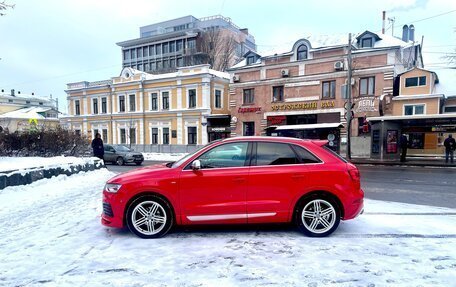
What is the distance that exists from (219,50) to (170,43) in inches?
969

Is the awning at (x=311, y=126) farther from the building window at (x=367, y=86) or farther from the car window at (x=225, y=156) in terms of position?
the car window at (x=225, y=156)

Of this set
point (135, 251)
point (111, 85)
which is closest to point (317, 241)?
point (135, 251)

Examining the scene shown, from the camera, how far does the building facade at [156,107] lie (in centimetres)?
3206

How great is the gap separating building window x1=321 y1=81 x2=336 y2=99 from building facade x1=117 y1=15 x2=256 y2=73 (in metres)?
38.5

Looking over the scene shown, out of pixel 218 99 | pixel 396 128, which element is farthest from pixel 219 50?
pixel 396 128

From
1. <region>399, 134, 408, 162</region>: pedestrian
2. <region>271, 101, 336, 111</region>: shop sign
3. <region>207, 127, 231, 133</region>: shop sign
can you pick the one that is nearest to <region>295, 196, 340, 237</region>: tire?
<region>399, 134, 408, 162</region>: pedestrian

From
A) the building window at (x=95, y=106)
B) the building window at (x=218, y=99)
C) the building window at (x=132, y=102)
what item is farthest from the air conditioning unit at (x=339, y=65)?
the building window at (x=95, y=106)

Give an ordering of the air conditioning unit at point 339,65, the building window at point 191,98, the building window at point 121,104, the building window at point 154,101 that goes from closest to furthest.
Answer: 1. the air conditioning unit at point 339,65
2. the building window at point 191,98
3. the building window at point 154,101
4. the building window at point 121,104

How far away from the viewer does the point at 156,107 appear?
1388 inches

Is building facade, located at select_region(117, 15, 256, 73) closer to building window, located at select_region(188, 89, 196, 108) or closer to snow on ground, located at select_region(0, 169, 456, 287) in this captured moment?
building window, located at select_region(188, 89, 196, 108)

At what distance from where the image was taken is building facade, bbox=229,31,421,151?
77.6ft

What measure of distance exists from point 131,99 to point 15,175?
3044cm

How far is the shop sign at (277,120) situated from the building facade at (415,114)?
8.22 m

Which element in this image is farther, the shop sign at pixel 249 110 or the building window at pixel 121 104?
the building window at pixel 121 104
